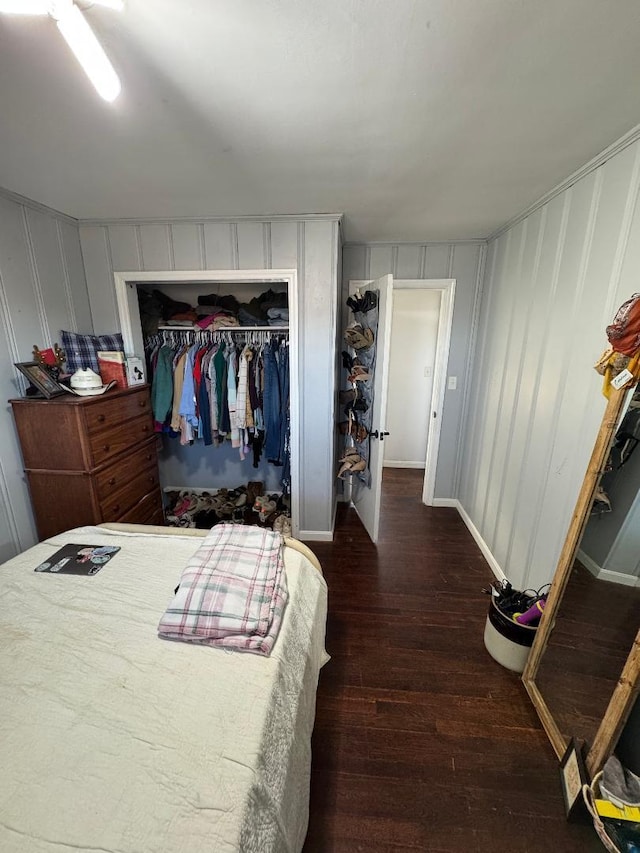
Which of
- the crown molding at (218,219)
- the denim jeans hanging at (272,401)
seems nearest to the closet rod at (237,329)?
the denim jeans hanging at (272,401)

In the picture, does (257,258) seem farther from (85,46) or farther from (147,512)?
(147,512)

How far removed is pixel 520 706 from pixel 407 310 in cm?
343

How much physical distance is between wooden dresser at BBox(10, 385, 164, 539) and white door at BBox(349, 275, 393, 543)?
1759mm

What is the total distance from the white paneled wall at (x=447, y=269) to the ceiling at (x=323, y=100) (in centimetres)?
87

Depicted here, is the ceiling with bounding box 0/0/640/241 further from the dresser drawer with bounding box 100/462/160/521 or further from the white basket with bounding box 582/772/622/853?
the white basket with bounding box 582/772/622/853

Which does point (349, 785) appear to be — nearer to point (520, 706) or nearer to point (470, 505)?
point (520, 706)

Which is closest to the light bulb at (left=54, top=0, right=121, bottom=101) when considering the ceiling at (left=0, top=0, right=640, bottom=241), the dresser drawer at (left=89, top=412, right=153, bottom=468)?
the ceiling at (left=0, top=0, right=640, bottom=241)

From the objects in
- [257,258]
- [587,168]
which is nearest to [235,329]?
[257,258]

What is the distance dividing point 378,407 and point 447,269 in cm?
138

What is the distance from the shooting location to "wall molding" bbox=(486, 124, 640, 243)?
125 centimetres

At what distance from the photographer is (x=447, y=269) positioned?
105 inches

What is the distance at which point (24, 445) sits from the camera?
1.79 meters

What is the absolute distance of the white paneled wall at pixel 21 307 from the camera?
174 cm

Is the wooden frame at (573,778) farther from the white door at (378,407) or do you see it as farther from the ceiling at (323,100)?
the ceiling at (323,100)
